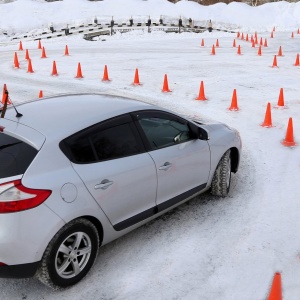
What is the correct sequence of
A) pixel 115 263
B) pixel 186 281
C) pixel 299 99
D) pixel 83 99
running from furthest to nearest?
pixel 299 99
pixel 83 99
pixel 115 263
pixel 186 281

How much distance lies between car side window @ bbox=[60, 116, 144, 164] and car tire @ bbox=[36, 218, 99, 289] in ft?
2.07

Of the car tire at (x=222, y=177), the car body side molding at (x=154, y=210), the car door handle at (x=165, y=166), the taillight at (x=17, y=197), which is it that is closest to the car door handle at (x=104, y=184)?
the car body side molding at (x=154, y=210)

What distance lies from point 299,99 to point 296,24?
3028 centimetres

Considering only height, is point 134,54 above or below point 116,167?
below

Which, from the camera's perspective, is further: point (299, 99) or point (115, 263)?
point (299, 99)

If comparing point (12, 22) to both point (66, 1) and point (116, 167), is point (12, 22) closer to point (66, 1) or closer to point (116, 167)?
point (66, 1)

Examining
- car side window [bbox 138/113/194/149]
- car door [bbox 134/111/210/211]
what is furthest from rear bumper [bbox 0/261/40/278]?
car side window [bbox 138/113/194/149]

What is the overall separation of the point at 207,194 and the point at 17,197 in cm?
331

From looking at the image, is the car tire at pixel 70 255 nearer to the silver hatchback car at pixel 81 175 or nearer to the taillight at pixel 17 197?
the silver hatchback car at pixel 81 175

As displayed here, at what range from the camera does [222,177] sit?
615 cm

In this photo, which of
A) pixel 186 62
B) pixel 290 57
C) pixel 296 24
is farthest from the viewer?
pixel 296 24

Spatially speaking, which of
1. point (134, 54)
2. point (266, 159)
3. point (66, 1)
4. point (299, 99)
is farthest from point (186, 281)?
point (66, 1)

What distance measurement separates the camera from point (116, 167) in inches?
179

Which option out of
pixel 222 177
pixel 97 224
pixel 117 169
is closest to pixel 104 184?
pixel 117 169
